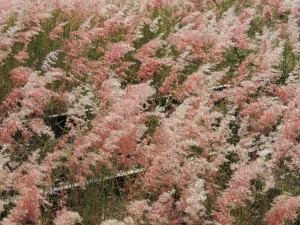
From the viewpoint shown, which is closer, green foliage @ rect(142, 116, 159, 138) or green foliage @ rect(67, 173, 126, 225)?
green foliage @ rect(67, 173, 126, 225)

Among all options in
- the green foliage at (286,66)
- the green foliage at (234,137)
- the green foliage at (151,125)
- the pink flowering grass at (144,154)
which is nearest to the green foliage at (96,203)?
the pink flowering grass at (144,154)

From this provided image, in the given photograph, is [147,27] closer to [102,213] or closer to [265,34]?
[265,34]

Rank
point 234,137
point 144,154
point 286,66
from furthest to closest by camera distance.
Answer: point 286,66, point 234,137, point 144,154

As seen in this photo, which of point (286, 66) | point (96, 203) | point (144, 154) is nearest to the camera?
point (144, 154)

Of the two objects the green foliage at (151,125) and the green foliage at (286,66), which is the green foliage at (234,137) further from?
the green foliage at (286,66)

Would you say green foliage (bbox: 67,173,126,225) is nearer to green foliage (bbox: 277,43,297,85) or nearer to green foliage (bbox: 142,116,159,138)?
green foliage (bbox: 142,116,159,138)

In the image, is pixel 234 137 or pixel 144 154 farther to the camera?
pixel 234 137

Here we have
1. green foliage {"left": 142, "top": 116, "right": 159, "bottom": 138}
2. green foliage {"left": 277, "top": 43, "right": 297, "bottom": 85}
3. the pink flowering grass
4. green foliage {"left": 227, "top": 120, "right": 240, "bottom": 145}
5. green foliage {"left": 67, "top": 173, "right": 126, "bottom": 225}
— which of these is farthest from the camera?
green foliage {"left": 277, "top": 43, "right": 297, "bottom": 85}

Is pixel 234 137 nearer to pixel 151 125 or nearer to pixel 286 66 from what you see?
pixel 151 125

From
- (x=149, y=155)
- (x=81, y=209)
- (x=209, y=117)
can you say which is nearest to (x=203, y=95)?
(x=209, y=117)

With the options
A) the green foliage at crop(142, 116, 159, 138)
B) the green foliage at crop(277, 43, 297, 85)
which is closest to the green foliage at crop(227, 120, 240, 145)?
the green foliage at crop(142, 116, 159, 138)

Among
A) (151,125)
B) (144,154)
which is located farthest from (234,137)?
(144,154)

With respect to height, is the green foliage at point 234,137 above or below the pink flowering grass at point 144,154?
below

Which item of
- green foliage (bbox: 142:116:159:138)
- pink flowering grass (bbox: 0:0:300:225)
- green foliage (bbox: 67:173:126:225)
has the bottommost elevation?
green foliage (bbox: 142:116:159:138)
